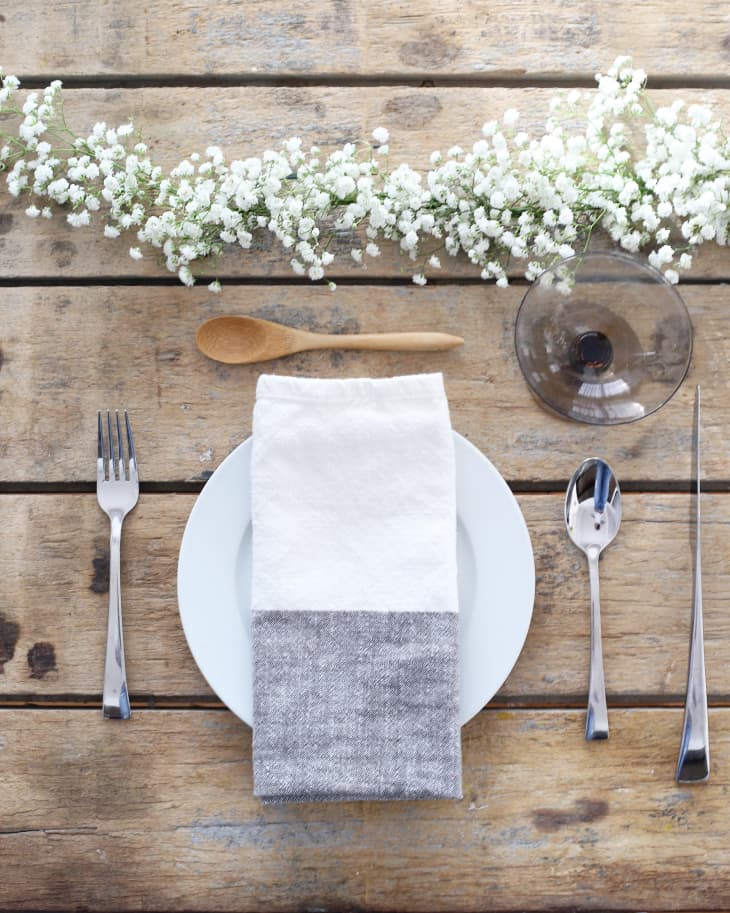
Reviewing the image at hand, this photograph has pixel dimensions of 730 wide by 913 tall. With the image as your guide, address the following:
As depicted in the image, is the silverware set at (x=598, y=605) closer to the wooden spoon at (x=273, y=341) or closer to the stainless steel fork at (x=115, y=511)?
the wooden spoon at (x=273, y=341)

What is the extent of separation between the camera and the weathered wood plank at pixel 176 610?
964 mm

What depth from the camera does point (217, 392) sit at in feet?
3.29

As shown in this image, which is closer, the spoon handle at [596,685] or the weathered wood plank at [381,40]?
the spoon handle at [596,685]

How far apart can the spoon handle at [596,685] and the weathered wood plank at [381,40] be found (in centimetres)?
63

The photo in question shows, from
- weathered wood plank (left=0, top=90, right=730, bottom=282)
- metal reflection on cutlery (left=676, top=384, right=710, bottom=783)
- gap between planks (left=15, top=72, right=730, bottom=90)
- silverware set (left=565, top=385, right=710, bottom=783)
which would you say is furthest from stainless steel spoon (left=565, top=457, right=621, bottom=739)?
gap between planks (left=15, top=72, right=730, bottom=90)

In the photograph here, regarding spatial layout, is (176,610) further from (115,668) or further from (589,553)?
(589,553)

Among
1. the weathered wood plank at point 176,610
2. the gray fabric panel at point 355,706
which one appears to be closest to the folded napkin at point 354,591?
the gray fabric panel at point 355,706

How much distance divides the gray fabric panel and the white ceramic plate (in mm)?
37

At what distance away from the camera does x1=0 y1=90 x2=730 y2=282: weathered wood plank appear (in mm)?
1032

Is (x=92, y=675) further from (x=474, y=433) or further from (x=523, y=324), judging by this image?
(x=523, y=324)

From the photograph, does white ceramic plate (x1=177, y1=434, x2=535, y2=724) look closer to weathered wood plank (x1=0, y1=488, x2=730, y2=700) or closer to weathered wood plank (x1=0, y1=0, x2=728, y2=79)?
weathered wood plank (x1=0, y1=488, x2=730, y2=700)

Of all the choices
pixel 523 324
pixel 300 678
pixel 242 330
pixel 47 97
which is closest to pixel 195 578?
pixel 300 678

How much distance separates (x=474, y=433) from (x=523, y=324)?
0.14m

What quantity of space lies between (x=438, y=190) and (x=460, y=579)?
44cm
